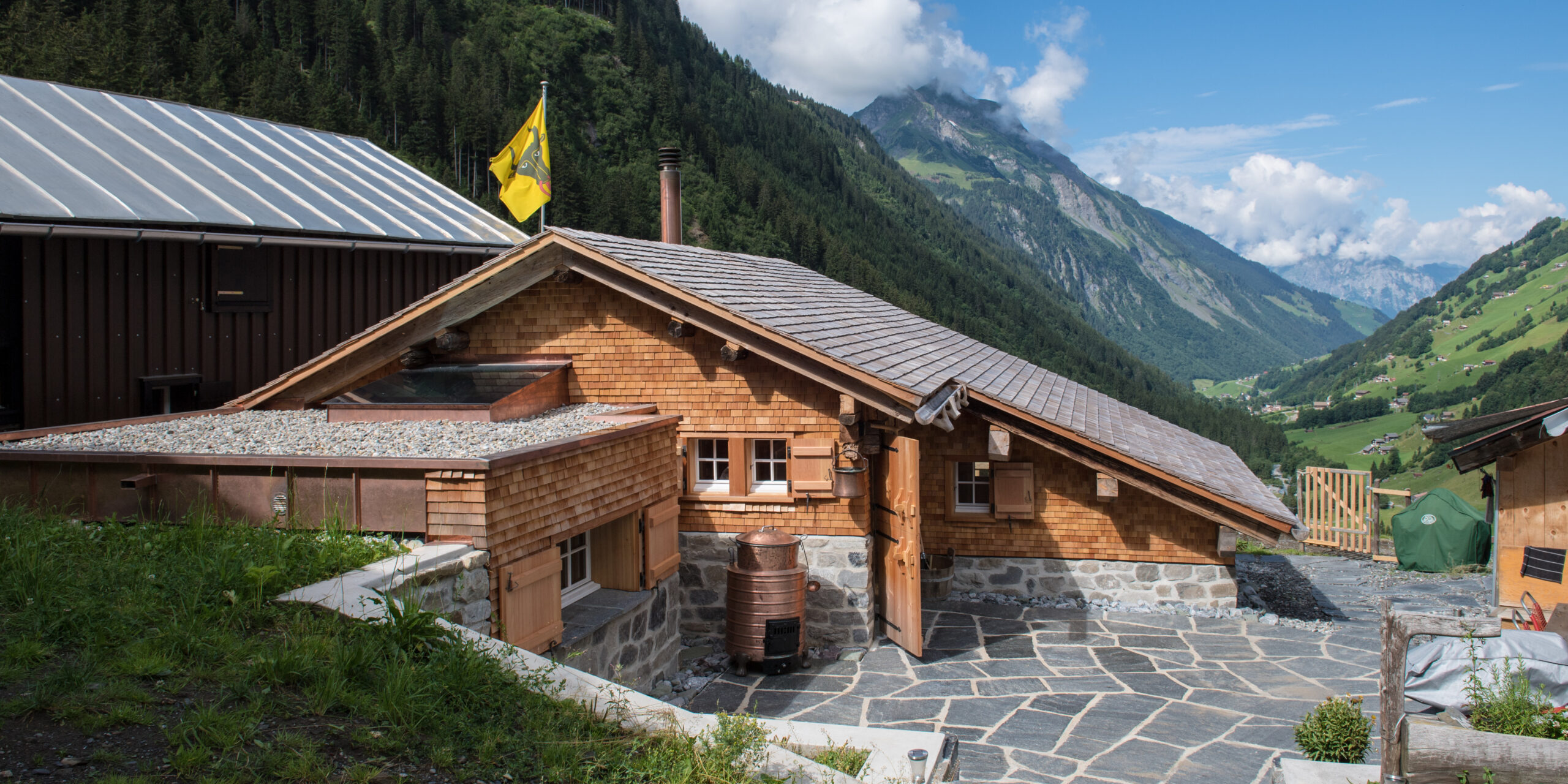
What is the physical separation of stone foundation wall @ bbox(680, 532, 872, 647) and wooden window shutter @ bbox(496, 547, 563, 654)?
3274 millimetres

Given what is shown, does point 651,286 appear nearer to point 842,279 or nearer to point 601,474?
point 601,474

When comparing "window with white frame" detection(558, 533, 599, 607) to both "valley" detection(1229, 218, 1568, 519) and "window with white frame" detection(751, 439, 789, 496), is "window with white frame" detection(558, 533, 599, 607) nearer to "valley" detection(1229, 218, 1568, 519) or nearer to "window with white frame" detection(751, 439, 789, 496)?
"window with white frame" detection(751, 439, 789, 496)

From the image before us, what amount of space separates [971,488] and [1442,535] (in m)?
10.9

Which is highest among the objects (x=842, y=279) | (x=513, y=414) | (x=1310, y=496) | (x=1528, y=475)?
(x=842, y=279)

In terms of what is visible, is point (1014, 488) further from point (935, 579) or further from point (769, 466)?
point (769, 466)

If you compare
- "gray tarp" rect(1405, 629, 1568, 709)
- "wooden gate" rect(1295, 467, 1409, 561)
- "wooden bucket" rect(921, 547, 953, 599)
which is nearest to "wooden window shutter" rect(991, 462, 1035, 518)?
"wooden bucket" rect(921, 547, 953, 599)

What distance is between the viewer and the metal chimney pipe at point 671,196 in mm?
16109

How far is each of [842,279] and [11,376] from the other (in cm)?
5123

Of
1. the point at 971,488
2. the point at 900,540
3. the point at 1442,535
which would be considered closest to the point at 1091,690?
the point at 900,540

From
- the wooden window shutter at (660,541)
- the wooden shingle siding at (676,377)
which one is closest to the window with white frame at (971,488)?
the wooden shingle siding at (676,377)

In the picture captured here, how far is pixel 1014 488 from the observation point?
509 inches

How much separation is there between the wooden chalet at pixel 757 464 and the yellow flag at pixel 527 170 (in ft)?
10.0

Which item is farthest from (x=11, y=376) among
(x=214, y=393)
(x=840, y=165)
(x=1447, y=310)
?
(x=1447, y=310)

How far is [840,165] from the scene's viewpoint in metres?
95.4
